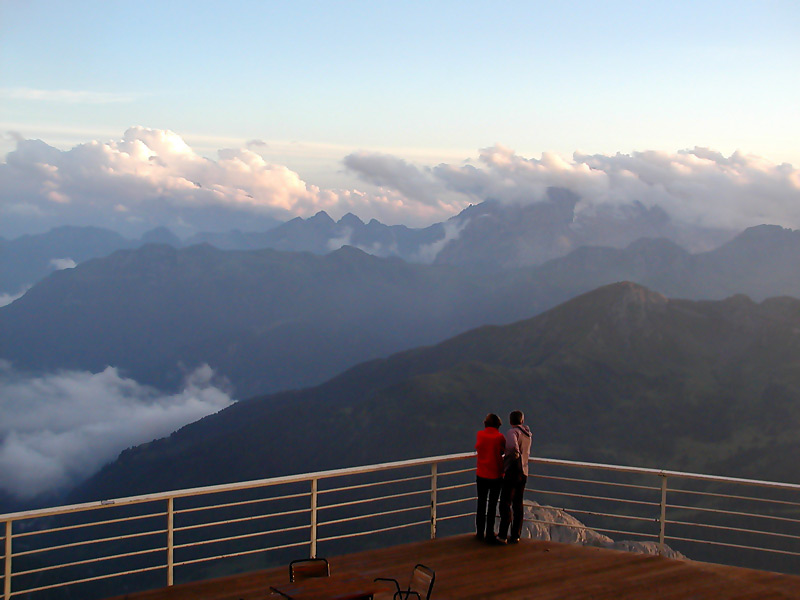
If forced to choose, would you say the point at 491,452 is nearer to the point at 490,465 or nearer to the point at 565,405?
the point at 490,465

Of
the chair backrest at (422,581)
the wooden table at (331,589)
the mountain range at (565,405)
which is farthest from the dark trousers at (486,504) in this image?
the mountain range at (565,405)

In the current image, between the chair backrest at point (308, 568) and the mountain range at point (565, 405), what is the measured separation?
387ft

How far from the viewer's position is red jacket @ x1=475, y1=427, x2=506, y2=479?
782 centimetres

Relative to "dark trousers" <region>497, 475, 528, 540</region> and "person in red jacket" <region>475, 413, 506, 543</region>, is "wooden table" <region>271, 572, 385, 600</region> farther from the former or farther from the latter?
"dark trousers" <region>497, 475, 528, 540</region>

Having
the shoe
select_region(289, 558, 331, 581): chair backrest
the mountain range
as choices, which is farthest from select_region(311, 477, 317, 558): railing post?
the mountain range

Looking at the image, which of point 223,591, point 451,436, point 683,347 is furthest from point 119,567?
point 683,347

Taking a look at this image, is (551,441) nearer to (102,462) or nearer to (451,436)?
(451,436)

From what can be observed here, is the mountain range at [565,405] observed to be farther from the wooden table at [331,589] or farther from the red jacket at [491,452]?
the wooden table at [331,589]

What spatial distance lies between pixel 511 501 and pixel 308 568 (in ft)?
9.93

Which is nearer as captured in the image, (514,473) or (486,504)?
(514,473)

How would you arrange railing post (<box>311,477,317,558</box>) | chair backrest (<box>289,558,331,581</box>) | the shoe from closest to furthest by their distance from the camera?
chair backrest (<box>289,558,331,581</box>) < railing post (<box>311,477,317,558</box>) < the shoe

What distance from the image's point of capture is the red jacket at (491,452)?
7.82 meters

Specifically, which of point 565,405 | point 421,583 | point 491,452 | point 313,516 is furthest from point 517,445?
point 565,405

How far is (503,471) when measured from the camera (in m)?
7.93
